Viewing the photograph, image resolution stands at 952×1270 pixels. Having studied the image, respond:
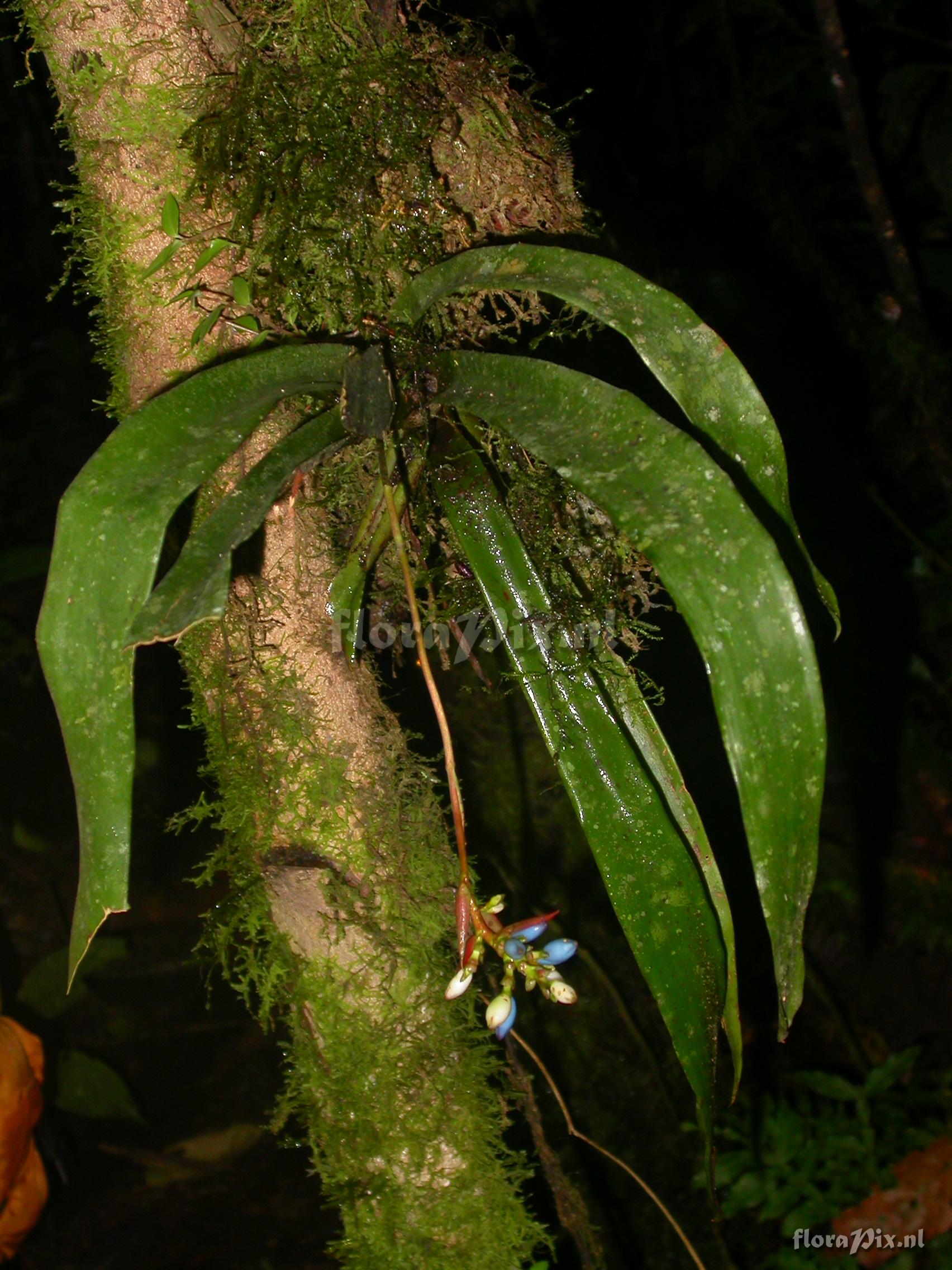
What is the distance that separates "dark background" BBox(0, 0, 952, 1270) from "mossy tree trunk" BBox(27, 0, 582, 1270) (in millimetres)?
1196

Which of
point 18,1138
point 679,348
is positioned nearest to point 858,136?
point 679,348

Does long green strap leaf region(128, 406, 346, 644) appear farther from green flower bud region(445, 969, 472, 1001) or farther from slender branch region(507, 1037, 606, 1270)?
slender branch region(507, 1037, 606, 1270)

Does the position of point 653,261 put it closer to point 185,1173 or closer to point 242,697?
point 242,697

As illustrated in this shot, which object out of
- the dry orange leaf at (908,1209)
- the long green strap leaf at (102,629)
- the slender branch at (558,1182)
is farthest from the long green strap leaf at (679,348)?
the dry orange leaf at (908,1209)

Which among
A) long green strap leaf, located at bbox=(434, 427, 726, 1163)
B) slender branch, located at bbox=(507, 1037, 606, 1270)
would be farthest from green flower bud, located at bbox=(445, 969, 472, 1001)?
slender branch, located at bbox=(507, 1037, 606, 1270)

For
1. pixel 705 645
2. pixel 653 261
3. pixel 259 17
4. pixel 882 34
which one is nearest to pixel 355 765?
pixel 705 645

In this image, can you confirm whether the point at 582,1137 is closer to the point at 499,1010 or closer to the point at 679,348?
the point at 499,1010

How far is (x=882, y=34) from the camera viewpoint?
2381mm

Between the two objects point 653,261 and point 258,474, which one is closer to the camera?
point 258,474

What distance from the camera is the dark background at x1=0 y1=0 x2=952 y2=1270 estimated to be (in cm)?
204

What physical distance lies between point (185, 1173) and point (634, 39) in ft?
10.2

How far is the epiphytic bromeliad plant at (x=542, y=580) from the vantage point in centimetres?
49

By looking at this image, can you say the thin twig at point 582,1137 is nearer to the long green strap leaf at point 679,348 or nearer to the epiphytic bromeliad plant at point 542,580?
the epiphytic bromeliad plant at point 542,580

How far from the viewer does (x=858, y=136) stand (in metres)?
1.82
